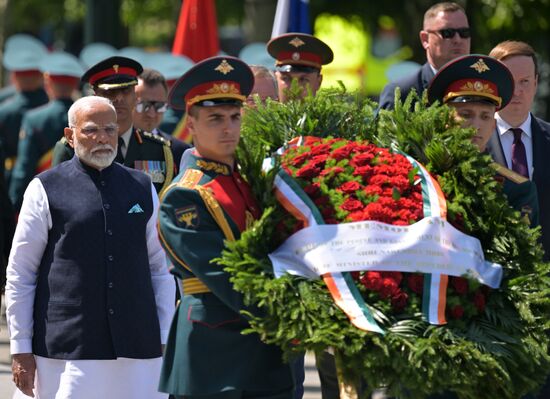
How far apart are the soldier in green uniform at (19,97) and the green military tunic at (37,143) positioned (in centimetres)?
133

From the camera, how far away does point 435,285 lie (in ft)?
17.0

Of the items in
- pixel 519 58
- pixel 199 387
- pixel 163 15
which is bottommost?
pixel 199 387

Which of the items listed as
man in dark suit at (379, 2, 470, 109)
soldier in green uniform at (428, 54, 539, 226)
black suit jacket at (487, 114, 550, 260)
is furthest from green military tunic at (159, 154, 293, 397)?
man in dark suit at (379, 2, 470, 109)

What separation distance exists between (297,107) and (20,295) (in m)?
1.50

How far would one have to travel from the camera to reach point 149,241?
6.53 metres

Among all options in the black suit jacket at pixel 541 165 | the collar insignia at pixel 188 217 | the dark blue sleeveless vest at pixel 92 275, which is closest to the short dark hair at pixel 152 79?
the black suit jacket at pixel 541 165

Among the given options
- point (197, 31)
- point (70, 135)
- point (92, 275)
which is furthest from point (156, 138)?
point (197, 31)

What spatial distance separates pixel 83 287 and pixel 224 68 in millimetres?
1218

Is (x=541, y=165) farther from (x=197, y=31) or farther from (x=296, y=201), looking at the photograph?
(x=197, y=31)

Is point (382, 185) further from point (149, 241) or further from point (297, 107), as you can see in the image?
point (149, 241)

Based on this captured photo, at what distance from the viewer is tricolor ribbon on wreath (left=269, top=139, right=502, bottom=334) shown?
17.0 ft

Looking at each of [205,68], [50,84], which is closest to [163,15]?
[50,84]

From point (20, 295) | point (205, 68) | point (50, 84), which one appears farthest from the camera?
point (50, 84)

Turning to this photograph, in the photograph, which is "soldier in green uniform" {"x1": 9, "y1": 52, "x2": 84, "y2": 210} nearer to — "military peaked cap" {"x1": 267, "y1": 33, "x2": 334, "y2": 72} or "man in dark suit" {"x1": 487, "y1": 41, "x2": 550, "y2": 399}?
"military peaked cap" {"x1": 267, "y1": 33, "x2": 334, "y2": 72}
